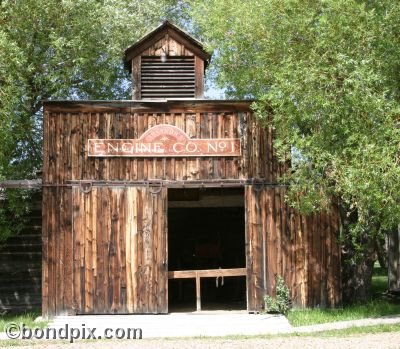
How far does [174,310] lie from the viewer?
17.6m

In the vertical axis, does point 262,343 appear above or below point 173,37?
below

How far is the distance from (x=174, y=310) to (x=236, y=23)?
8.06 metres

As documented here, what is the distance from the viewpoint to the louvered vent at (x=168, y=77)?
17.8 m

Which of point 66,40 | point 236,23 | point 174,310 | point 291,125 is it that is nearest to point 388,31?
point 291,125

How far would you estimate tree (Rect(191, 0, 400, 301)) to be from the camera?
45.8ft

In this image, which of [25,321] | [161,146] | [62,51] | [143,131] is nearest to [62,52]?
[62,51]

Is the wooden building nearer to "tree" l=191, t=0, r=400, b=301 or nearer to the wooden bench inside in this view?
the wooden bench inside

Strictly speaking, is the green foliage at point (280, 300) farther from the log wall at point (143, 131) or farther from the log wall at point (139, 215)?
the log wall at point (143, 131)

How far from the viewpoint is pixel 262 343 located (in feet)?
39.7

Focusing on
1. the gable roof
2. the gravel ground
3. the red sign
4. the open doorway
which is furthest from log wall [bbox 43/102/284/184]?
the gravel ground

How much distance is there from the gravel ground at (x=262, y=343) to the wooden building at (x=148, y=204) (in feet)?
10.7

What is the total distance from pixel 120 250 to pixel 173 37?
240 inches

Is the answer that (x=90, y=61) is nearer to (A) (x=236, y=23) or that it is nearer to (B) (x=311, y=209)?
(A) (x=236, y=23)

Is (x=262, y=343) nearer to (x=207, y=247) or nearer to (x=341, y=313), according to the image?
(x=341, y=313)
